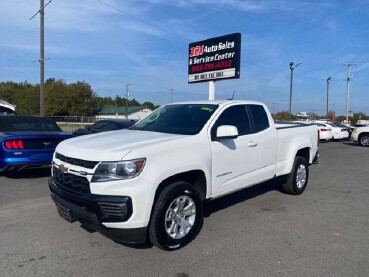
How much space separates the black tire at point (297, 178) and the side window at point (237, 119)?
184 cm

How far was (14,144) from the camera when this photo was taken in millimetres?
7555

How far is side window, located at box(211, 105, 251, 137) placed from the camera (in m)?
5.17

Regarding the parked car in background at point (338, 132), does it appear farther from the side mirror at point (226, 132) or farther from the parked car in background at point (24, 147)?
the side mirror at point (226, 132)

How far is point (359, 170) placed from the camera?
10914 millimetres

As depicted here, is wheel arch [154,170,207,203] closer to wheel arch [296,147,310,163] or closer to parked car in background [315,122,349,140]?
wheel arch [296,147,310,163]

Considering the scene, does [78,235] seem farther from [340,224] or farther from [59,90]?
[59,90]

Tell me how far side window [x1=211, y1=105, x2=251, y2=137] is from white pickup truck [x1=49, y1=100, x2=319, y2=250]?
0.05 feet

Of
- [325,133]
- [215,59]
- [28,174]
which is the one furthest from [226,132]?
[325,133]

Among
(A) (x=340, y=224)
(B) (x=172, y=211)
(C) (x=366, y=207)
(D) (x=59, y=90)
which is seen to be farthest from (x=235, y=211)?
(D) (x=59, y=90)

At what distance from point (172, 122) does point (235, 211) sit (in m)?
1.89

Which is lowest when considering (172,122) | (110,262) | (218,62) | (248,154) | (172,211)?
(110,262)

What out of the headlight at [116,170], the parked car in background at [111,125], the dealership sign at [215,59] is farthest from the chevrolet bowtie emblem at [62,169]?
the dealership sign at [215,59]

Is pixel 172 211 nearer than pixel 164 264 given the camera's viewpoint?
No

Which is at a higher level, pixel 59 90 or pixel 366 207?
pixel 59 90
